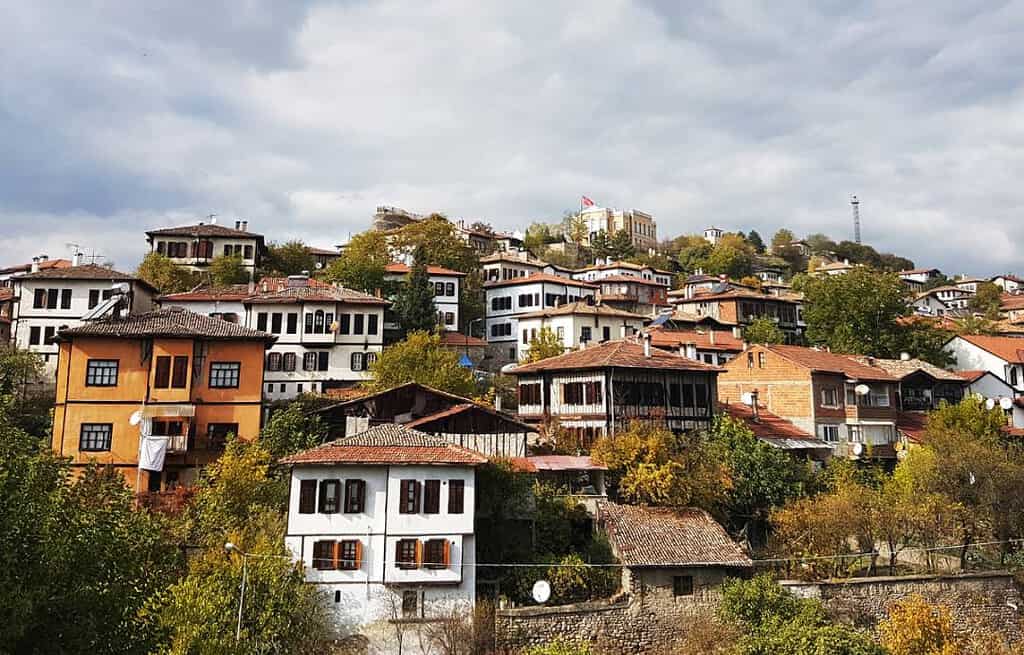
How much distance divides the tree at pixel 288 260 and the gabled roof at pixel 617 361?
32.9 meters

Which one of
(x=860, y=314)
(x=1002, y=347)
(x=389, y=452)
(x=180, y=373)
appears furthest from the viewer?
(x=860, y=314)

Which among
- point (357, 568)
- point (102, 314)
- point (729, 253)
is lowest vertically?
point (357, 568)

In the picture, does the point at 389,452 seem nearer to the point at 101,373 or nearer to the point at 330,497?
the point at 330,497

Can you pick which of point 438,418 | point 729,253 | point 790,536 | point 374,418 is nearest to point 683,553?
point 790,536

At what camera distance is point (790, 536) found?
31.2 meters

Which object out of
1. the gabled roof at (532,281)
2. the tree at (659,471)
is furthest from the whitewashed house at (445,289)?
the tree at (659,471)

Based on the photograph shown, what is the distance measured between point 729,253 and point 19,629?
333ft

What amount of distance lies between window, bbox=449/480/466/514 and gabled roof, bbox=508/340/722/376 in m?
11.5

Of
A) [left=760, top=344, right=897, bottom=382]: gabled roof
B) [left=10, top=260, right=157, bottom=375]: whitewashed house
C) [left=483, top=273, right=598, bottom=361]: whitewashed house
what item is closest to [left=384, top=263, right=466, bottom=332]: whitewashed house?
[left=483, top=273, right=598, bottom=361]: whitewashed house

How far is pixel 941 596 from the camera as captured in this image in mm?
30453

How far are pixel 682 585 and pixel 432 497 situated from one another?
9193 millimetres

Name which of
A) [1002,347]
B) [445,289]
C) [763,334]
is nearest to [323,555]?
[445,289]

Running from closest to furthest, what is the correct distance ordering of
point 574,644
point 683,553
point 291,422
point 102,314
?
point 574,644, point 683,553, point 291,422, point 102,314

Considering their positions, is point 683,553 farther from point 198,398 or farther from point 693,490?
point 198,398
